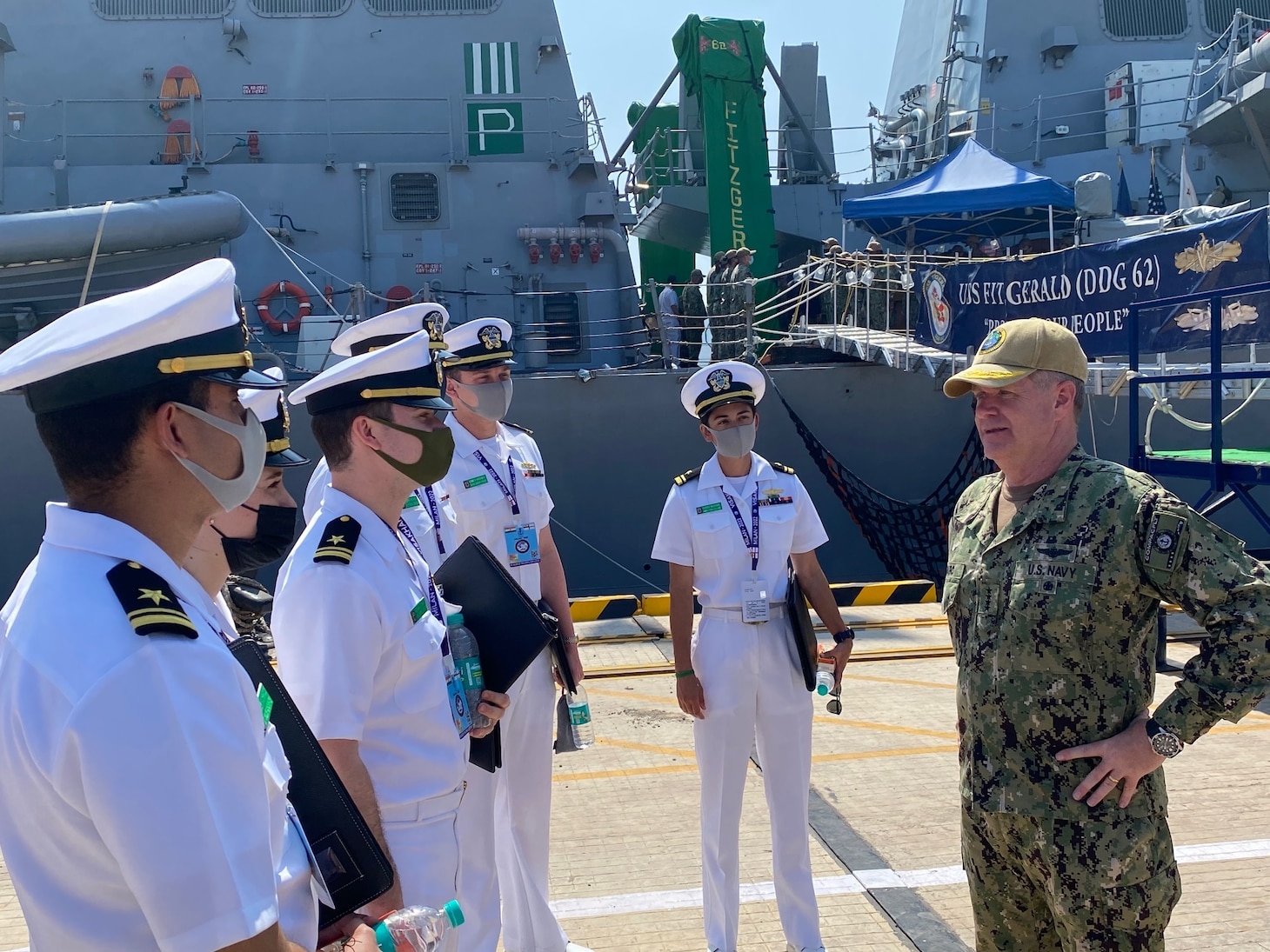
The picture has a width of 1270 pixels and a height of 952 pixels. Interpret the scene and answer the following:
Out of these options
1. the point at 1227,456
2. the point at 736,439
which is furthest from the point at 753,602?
the point at 1227,456

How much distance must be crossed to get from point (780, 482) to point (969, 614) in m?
1.42

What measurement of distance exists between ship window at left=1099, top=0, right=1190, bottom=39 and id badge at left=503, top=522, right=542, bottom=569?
17168mm

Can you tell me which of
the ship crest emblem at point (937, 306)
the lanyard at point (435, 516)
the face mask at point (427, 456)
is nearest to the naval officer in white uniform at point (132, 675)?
the face mask at point (427, 456)

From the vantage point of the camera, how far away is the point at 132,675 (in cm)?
111

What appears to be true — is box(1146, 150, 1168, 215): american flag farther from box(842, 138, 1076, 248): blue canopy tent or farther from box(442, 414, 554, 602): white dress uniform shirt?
box(442, 414, 554, 602): white dress uniform shirt

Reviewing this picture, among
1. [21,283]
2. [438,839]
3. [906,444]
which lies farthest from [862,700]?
[21,283]

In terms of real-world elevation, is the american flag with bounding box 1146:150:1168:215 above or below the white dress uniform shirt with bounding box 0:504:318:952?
above

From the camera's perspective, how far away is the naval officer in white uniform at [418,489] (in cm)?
335

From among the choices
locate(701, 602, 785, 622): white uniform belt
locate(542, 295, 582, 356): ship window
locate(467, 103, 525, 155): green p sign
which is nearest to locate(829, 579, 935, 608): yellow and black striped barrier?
locate(542, 295, 582, 356): ship window

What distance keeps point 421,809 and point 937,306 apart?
29.2 feet

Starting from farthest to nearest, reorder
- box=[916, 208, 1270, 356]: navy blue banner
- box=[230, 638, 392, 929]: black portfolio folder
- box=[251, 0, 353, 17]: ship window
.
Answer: box=[251, 0, 353, 17]: ship window
box=[916, 208, 1270, 356]: navy blue banner
box=[230, 638, 392, 929]: black portfolio folder

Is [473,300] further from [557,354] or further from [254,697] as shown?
[254,697]

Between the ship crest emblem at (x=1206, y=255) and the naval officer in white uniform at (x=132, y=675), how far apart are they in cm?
733

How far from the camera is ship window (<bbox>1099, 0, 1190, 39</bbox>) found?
17188 mm
